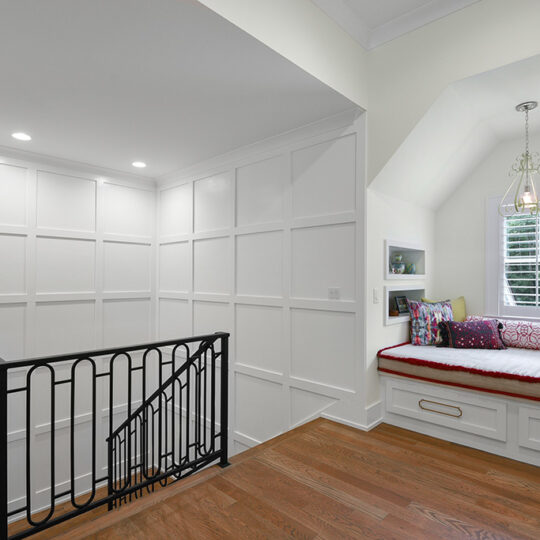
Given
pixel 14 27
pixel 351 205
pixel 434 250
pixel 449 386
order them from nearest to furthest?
pixel 14 27
pixel 449 386
pixel 351 205
pixel 434 250

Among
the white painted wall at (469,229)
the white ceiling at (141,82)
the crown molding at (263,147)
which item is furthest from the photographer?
the white painted wall at (469,229)

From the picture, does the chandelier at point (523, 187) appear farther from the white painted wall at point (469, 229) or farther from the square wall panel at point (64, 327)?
the square wall panel at point (64, 327)

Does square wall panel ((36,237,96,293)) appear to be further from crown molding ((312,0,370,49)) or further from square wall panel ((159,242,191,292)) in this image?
crown molding ((312,0,370,49))

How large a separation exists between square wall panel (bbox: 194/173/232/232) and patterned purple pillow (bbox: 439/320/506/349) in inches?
89.9

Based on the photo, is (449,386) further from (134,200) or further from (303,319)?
(134,200)

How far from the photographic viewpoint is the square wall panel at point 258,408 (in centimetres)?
A: 331

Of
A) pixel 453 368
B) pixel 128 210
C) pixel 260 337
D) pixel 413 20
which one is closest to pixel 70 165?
pixel 128 210

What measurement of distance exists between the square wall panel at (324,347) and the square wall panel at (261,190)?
0.95 meters

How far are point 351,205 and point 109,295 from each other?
2.97 m

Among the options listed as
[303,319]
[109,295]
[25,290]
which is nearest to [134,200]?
[109,295]

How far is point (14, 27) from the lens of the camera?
1868mm

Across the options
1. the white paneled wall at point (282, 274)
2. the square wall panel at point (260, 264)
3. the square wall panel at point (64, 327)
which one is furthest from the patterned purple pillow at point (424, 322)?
the square wall panel at point (64, 327)

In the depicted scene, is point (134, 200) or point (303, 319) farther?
point (134, 200)

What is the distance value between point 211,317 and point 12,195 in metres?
2.30
